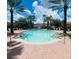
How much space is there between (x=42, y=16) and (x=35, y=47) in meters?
0.33

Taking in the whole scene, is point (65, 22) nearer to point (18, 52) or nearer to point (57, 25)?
point (57, 25)

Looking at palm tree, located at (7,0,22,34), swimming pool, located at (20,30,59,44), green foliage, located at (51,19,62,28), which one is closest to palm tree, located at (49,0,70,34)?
green foliage, located at (51,19,62,28)

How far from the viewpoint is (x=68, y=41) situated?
1810 mm

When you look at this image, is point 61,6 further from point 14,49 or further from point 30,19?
point 14,49

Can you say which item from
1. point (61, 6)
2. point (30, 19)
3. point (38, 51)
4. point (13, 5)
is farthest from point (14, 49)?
point (61, 6)

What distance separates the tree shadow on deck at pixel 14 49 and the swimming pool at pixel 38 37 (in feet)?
0.28

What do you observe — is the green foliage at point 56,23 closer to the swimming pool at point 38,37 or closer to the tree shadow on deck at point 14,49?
the swimming pool at point 38,37

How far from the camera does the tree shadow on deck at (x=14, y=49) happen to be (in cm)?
178

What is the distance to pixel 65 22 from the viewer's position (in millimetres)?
1818

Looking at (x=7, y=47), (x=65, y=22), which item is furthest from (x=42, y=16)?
(x=7, y=47)

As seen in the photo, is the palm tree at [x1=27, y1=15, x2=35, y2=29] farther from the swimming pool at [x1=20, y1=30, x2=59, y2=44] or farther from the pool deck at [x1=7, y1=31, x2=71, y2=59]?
the pool deck at [x1=7, y1=31, x2=71, y2=59]

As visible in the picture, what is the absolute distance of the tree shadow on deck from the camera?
5.85ft

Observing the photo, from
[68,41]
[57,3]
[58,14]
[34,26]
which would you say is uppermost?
[57,3]

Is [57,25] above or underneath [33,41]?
above
